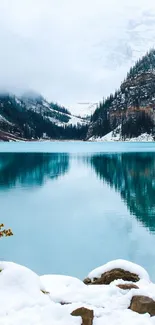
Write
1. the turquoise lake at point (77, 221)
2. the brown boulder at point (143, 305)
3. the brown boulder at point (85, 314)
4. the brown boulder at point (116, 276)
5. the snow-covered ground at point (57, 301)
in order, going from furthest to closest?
the turquoise lake at point (77, 221) < the brown boulder at point (116, 276) < the brown boulder at point (143, 305) < the snow-covered ground at point (57, 301) < the brown boulder at point (85, 314)

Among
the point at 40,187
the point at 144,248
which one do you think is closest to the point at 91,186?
the point at 40,187

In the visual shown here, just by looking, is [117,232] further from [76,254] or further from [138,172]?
[138,172]

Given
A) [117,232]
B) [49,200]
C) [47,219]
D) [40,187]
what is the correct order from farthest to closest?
[40,187] < [49,200] < [47,219] < [117,232]

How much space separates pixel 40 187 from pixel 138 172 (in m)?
20.8

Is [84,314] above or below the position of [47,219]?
above

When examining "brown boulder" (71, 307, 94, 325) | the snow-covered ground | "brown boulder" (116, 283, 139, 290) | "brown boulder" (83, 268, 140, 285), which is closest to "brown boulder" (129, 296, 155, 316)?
the snow-covered ground

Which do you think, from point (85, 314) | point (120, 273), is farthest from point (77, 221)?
point (85, 314)

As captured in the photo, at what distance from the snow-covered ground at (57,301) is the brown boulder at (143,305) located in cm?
17

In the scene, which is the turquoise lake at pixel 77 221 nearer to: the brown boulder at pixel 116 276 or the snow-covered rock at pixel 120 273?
the snow-covered rock at pixel 120 273

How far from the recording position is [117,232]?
1054 inches

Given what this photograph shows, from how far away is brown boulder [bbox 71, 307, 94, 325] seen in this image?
8.73 m

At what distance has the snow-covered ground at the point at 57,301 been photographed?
885cm

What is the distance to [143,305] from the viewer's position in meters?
9.59

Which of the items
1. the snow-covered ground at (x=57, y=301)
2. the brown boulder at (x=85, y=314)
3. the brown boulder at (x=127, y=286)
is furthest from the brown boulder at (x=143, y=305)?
the brown boulder at (x=85, y=314)
